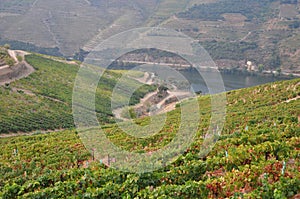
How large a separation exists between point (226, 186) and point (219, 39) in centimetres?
13568

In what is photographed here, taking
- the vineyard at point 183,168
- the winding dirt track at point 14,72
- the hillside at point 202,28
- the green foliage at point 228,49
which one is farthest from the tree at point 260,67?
the vineyard at point 183,168

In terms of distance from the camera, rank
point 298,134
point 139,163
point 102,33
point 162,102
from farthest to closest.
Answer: point 102,33
point 162,102
point 298,134
point 139,163

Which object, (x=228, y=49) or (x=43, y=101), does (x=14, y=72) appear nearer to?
(x=43, y=101)

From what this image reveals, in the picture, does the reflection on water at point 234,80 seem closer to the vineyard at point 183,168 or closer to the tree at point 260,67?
the tree at point 260,67

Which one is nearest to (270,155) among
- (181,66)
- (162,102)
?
(162,102)

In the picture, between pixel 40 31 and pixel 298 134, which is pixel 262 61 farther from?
pixel 298 134

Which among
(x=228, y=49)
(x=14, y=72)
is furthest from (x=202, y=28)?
(x=14, y=72)

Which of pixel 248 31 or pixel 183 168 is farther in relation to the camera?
pixel 248 31

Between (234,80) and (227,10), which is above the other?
(227,10)

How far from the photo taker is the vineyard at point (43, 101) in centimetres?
3622

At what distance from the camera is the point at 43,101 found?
1779 inches

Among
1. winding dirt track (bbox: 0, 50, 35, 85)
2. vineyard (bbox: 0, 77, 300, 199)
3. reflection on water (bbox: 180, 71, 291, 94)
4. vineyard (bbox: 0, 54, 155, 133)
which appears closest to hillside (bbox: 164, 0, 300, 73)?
reflection on water (bbox: 180, 71, 291, 94)

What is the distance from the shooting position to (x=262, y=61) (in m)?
122

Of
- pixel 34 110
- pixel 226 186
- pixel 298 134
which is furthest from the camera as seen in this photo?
pixel 34 110
